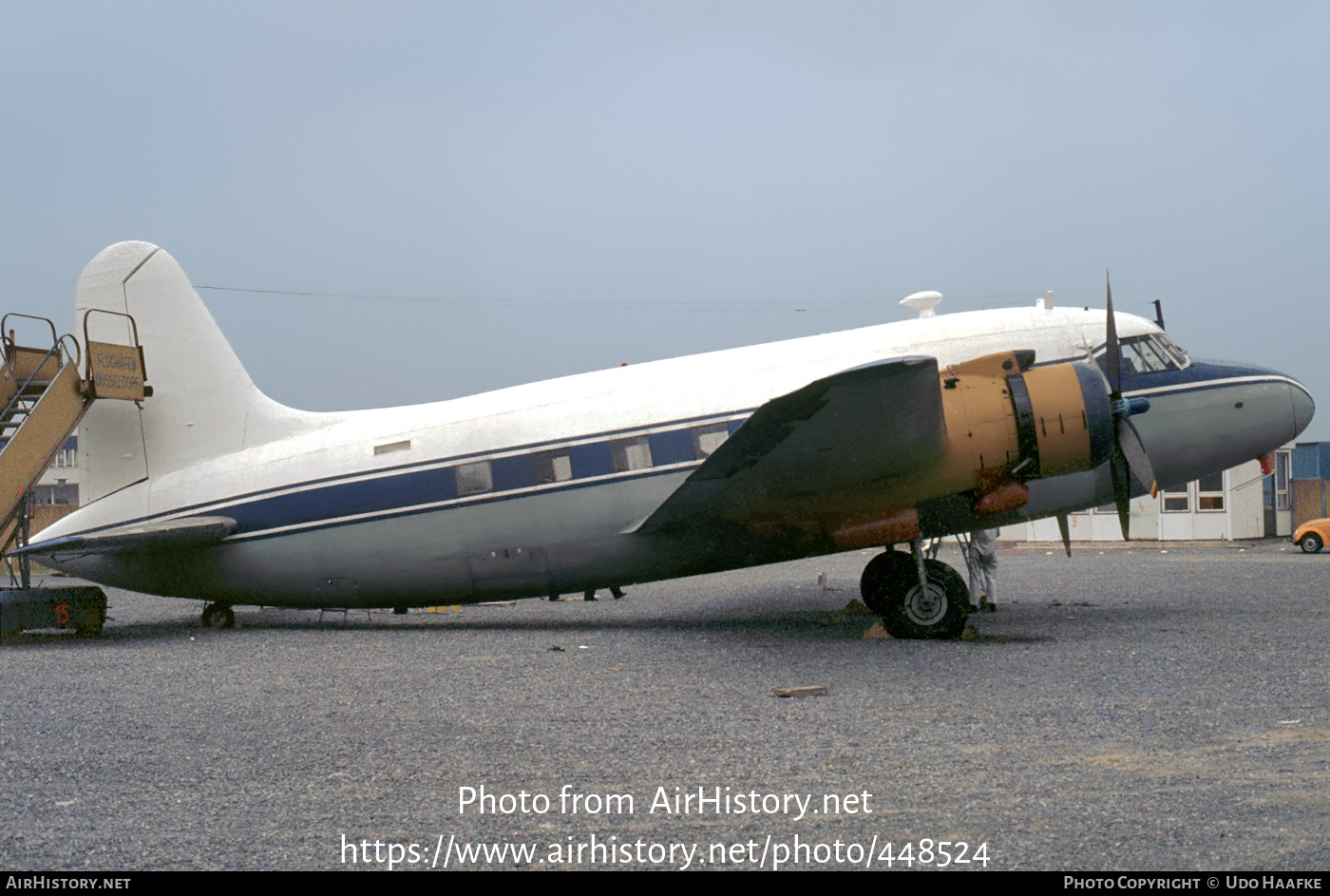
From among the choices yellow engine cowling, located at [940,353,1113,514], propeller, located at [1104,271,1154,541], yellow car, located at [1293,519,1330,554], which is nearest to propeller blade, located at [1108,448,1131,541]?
propeller, located at [1104,271,1154,541]

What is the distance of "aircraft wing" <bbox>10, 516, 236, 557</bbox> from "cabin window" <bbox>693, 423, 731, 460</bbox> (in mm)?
5620

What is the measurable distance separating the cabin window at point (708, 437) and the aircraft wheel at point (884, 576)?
2368mm

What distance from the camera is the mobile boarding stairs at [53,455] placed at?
431 inches

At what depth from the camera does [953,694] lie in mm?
6875

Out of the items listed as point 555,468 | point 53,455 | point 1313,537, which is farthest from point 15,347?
point 1313,537

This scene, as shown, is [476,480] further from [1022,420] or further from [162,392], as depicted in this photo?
[1022,420]

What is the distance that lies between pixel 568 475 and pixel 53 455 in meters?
6.66

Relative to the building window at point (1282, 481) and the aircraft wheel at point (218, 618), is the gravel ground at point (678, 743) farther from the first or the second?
the building window at point (1282, 481)

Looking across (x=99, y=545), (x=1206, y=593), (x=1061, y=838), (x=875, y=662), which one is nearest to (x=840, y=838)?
(x=1061, y=838)

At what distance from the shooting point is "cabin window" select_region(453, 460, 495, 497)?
1073 centimetres

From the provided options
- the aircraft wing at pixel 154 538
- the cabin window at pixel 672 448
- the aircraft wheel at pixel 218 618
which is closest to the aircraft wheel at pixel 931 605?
the cabin window at pixel 672 448

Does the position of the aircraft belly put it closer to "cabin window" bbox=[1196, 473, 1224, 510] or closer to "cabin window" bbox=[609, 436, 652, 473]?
"cabin window" bbox=[609, 436, 652, 473]

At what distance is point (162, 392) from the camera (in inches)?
467

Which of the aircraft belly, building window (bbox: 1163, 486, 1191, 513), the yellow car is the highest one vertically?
the aircraft belly
